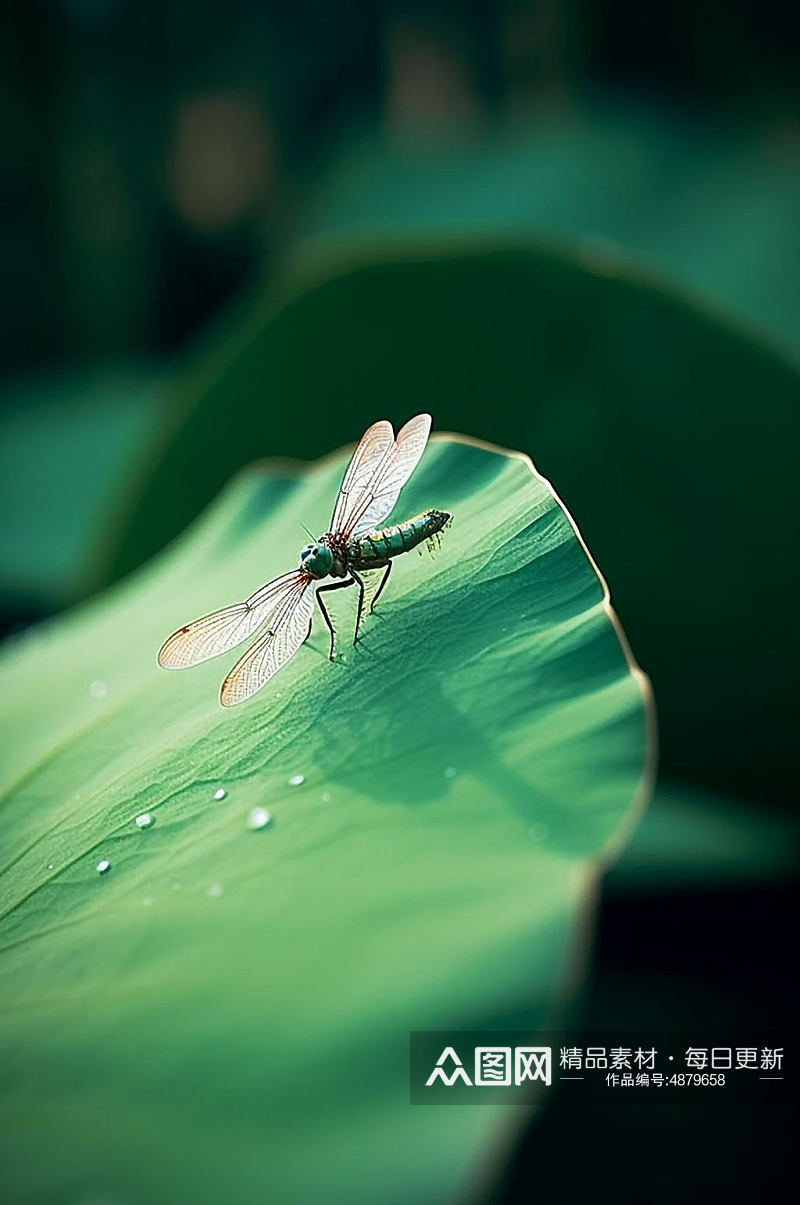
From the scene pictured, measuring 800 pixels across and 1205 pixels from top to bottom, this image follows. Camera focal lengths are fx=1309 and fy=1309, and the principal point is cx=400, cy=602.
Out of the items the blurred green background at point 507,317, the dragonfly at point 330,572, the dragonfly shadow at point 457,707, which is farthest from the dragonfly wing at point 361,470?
the blurred green background at point 507,317

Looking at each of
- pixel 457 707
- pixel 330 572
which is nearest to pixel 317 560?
pixel 330 572

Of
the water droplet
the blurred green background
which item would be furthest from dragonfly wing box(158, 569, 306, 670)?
the blurred green background

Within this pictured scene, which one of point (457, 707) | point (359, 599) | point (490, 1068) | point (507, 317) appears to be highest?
point (507, 317)

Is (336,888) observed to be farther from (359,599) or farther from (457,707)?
(359,599)

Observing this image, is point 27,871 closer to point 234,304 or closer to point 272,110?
point 234,304

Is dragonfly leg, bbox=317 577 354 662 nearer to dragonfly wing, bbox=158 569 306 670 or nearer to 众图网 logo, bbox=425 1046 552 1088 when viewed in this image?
dragonfly wing, bbox=158 569 306 670

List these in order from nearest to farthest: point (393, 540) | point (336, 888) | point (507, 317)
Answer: point (336, 888)
point (393, 540)
point (507, 317)
